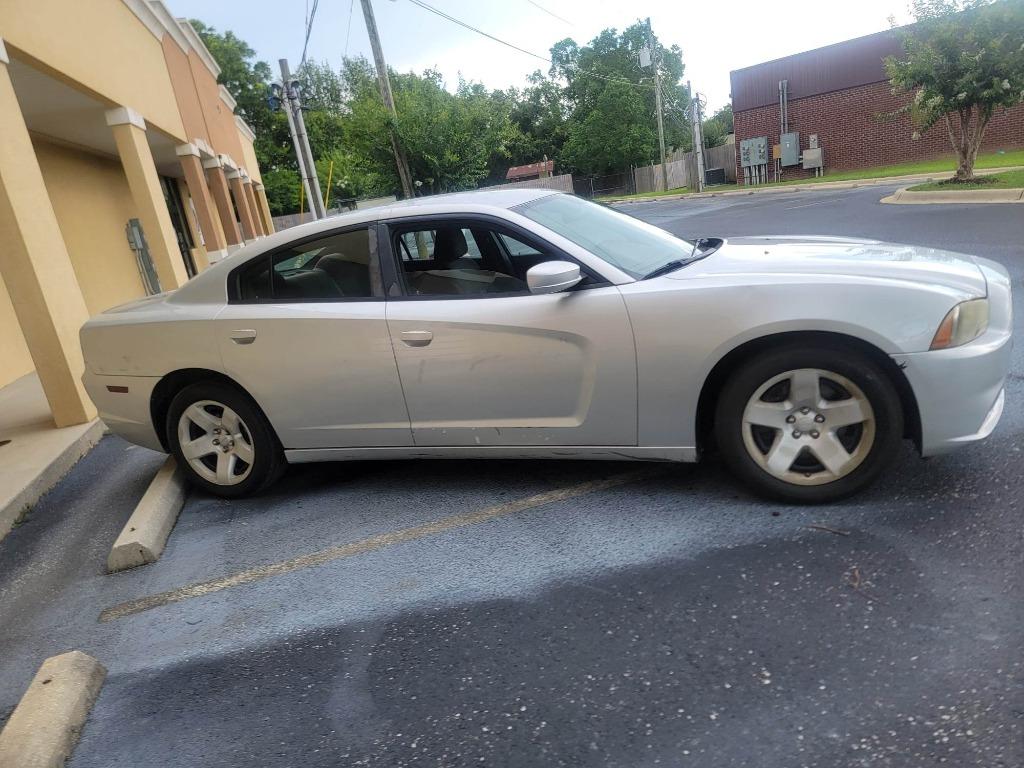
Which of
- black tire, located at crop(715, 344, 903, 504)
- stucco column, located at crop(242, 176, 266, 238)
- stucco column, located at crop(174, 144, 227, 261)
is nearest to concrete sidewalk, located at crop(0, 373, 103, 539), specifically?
black tire, located at crop(715, 344, 903, 504)

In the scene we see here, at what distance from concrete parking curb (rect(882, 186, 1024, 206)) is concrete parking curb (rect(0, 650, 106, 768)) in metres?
15.0

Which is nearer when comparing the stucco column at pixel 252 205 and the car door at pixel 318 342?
the car door at pixel 318 342

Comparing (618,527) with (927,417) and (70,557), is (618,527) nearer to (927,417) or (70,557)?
(927,417)

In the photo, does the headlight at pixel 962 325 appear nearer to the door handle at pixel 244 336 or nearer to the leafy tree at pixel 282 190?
the door handle at pixel 244 336

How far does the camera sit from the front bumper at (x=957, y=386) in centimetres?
296

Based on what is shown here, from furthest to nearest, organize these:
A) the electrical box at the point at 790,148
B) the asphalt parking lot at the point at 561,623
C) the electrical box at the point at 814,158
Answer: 1. the electrical box at the point at 790,148
2. the electrical box at the point at 814,158
3. the asphalt parking lot at the point at 561,623

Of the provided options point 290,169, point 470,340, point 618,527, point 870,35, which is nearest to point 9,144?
point 470,340

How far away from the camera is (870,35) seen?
1177 inches

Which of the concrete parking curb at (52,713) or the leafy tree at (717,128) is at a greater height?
the leafy tree at (717,128)

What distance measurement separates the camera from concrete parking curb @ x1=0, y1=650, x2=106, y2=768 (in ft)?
7.64

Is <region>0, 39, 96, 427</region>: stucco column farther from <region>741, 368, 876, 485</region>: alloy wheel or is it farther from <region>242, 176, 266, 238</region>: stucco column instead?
<region>242, 176, 266, 238</region>: stucco column

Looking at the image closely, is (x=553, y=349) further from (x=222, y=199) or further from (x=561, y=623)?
(x=222, y=199)

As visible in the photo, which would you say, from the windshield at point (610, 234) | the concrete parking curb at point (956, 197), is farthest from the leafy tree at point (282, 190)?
the windshield at point (610, 234)

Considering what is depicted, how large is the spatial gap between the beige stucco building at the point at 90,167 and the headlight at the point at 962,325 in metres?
6.85
